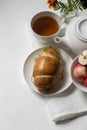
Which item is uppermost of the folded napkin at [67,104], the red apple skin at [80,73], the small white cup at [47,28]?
the small white cup at [47,28]

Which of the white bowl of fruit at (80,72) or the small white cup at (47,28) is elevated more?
the small white cup at (47,28)

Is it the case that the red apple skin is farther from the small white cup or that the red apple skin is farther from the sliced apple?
the small white cup

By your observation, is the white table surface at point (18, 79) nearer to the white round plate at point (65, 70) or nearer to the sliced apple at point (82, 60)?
the white round plate at point (65, 70)

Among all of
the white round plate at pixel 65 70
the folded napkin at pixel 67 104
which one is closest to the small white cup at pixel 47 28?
the white round plate at pixel 65 70

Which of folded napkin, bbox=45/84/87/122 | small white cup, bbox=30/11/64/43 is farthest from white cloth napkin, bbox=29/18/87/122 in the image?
small white cup, bbox=30/11/64/43

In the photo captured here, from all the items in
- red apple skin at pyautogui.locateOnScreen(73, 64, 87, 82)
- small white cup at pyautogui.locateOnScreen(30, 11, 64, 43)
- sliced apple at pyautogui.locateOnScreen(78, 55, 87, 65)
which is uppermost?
small white cup at pyautogui.locateOnScreen(30, 11, 64, 43)

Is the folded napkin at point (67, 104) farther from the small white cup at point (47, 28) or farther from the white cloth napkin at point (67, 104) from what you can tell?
the small white cup at point (47, 28)

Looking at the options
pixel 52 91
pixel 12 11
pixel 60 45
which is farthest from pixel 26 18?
pixel 52 91
